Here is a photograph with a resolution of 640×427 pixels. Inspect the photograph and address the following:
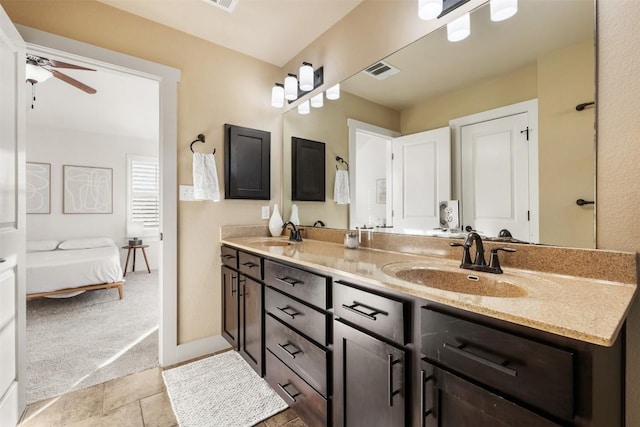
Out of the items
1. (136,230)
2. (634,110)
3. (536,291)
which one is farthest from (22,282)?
(136,230)

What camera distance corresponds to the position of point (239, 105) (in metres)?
2.55

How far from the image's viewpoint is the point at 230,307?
88.0 inches

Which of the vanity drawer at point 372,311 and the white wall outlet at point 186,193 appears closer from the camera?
the vanity drawer at point 372,311

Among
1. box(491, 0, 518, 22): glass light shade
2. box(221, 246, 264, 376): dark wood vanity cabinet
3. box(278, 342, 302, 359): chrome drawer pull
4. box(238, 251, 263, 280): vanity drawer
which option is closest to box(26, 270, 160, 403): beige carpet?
box(221, 246, 264, 376): dark wood vanity cabinet

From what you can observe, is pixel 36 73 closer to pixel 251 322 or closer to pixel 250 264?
pixel 250 264

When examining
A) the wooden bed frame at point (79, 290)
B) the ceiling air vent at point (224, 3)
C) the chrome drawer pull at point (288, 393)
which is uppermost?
the ceiling air vent at point (224, 3)

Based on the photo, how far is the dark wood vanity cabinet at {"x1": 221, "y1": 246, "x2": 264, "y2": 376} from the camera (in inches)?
71.5

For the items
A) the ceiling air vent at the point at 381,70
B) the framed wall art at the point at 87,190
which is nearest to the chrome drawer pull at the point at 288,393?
the ceiling air vent at the point at 381,70

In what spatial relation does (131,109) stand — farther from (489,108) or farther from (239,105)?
(489,108)

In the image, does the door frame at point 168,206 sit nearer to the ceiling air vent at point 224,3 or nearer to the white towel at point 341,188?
the ceiling air vent at point 224,3

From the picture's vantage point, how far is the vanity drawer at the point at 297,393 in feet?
4.35

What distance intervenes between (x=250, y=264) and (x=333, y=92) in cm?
146

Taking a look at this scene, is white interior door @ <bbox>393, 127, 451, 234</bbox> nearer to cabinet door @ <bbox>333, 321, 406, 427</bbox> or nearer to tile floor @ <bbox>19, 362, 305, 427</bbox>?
cabinet door @ <bbox>333, 321, 406, 427</bbox>

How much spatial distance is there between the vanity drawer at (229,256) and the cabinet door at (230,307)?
0.05m
